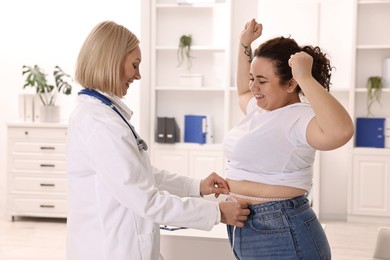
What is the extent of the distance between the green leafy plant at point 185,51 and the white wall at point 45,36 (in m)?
0.52

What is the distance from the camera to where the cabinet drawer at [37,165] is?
6562 mm

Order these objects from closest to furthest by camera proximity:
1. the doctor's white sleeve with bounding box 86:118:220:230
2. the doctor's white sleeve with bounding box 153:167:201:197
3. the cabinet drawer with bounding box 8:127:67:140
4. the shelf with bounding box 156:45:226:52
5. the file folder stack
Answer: the doctor's white sleeve with bounding box 86:118:220:230
the doctor's white sleeve with bounding box 153:167:201:197
the cabinet drawer with bounding box 8:127:67:140
the shelf with bounding box 156:45:226:52
the file folder stack

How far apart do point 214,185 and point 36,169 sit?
4.54 m

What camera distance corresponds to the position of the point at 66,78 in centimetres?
727

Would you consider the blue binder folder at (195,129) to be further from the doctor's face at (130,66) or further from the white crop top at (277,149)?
the white crop top at (277,149)

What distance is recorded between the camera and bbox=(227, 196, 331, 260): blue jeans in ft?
6.46

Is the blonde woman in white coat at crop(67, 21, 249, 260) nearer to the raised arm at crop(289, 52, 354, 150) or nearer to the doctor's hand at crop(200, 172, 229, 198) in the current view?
the doctor's hand at crop(200, 172, 229, 198)

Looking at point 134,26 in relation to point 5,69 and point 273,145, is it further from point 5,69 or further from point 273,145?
point 273,145

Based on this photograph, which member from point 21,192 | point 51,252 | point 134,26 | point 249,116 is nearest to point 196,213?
point 249,116

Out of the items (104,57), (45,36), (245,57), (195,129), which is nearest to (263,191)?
(245,57)

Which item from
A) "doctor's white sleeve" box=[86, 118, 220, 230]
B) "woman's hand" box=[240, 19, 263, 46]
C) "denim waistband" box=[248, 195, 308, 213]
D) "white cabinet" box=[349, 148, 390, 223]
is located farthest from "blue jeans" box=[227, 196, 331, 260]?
"white cabinet" box=[349, 148, 390, 223]

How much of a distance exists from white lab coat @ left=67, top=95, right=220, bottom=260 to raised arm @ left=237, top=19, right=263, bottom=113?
42 cm

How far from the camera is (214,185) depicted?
2.35 metres

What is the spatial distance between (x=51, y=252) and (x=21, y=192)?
1319 millimetres
